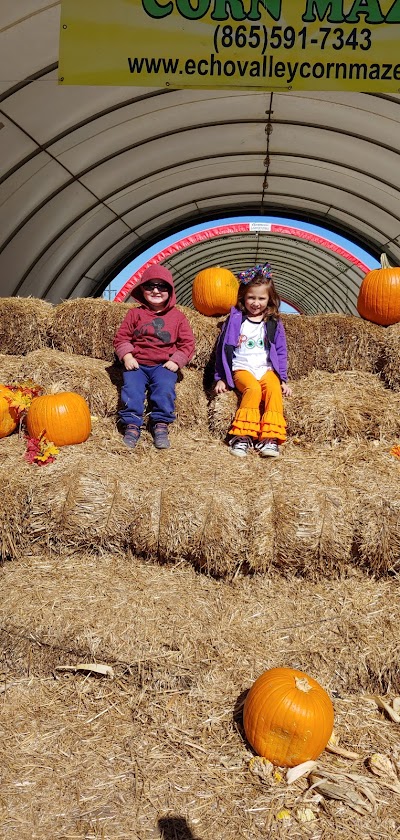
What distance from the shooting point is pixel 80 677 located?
9.29 feet

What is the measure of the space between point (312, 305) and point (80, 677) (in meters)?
22.2

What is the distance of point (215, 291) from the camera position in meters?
5.73

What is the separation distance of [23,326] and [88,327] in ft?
2.23

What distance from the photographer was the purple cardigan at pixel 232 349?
467 cm

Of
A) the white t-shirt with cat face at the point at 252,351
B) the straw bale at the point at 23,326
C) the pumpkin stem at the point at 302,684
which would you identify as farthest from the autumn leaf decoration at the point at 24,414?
the pumpkin stem at the point at 302,684

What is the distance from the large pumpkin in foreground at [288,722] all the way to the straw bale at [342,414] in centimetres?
219

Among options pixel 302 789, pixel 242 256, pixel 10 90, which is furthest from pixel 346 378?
pixel 242 256

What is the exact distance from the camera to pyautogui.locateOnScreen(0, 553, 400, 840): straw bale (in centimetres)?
211

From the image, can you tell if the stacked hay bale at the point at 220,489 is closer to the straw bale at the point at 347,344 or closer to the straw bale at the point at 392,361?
the straw bale at the point at 392,361

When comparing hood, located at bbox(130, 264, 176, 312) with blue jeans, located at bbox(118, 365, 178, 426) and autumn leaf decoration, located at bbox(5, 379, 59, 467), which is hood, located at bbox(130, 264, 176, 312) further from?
autumn leaf decoration, located at bbox(5, 379, 59, 467)

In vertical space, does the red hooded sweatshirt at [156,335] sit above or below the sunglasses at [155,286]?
below

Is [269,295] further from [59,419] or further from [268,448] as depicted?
[59,419]

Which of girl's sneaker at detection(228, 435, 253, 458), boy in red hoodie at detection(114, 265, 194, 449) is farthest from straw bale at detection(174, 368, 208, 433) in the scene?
girl's sneaker at detection(228, 435, 253, 458)

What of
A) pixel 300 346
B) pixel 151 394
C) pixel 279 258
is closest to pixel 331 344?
pixel 300 346
